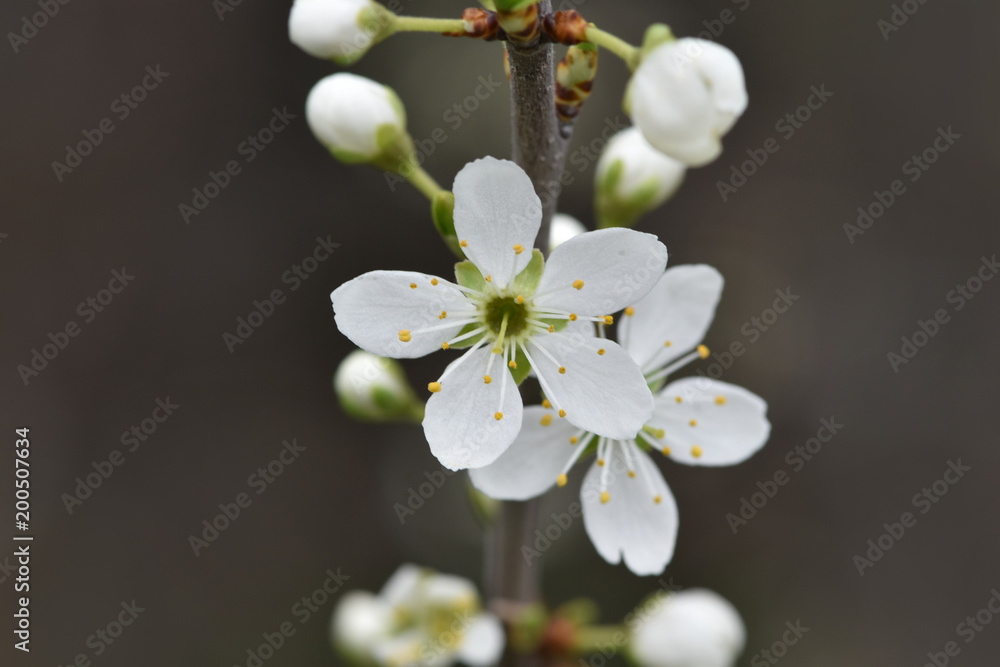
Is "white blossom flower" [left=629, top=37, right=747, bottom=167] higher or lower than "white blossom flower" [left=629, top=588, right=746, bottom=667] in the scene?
higher

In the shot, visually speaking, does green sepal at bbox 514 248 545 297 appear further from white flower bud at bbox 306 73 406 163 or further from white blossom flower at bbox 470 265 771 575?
white flower bud at bbox 306 73 406 163

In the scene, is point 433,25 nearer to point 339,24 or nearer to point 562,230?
point 339,24

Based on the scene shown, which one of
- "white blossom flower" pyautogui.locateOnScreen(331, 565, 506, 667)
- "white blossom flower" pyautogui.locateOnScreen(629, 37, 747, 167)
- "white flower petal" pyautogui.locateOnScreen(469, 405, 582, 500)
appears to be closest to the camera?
"white blossom flower" pyautogui.locateOnScreen(629, 37, 747, 167)

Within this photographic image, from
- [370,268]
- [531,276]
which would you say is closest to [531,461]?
[531,276]

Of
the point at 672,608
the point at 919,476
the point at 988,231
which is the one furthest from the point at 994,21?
the point at 672,608

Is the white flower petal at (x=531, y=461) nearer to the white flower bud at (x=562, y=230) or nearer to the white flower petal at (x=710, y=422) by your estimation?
the white flower petal at (x=710, y=422)

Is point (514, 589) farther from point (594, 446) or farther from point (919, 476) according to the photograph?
point (919, 476)

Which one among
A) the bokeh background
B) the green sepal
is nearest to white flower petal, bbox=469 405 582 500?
the green sepal
